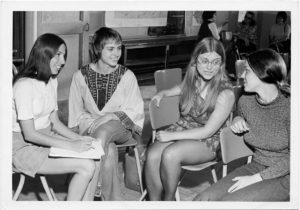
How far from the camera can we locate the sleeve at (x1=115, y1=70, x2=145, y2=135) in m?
3.46

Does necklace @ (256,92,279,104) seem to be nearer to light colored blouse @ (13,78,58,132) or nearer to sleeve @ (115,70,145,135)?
sleeve @ (115,70,145,135)

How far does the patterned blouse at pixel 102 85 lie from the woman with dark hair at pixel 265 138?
3.17ft

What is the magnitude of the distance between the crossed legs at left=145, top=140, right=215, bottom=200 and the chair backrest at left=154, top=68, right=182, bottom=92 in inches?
48.1

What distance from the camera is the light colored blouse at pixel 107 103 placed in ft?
Result: 11.3

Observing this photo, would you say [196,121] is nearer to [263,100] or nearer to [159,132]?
→ [159,132]

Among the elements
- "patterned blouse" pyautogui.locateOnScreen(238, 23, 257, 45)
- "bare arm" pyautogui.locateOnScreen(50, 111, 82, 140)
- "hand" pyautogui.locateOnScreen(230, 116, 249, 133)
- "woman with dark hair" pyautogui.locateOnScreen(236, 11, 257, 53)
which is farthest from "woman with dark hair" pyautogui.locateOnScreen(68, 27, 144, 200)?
"patterned blouse" pyautogui.locateOnScreen(238, 23, 257, 45)

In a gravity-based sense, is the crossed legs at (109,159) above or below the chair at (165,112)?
below

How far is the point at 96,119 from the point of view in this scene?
134 inches

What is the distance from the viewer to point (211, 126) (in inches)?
122

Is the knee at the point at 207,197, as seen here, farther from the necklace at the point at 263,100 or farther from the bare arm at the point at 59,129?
the bare arm at the point at 59,129

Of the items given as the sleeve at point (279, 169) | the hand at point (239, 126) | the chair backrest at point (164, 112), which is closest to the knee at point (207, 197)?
the sleeve at point (279, 169)
